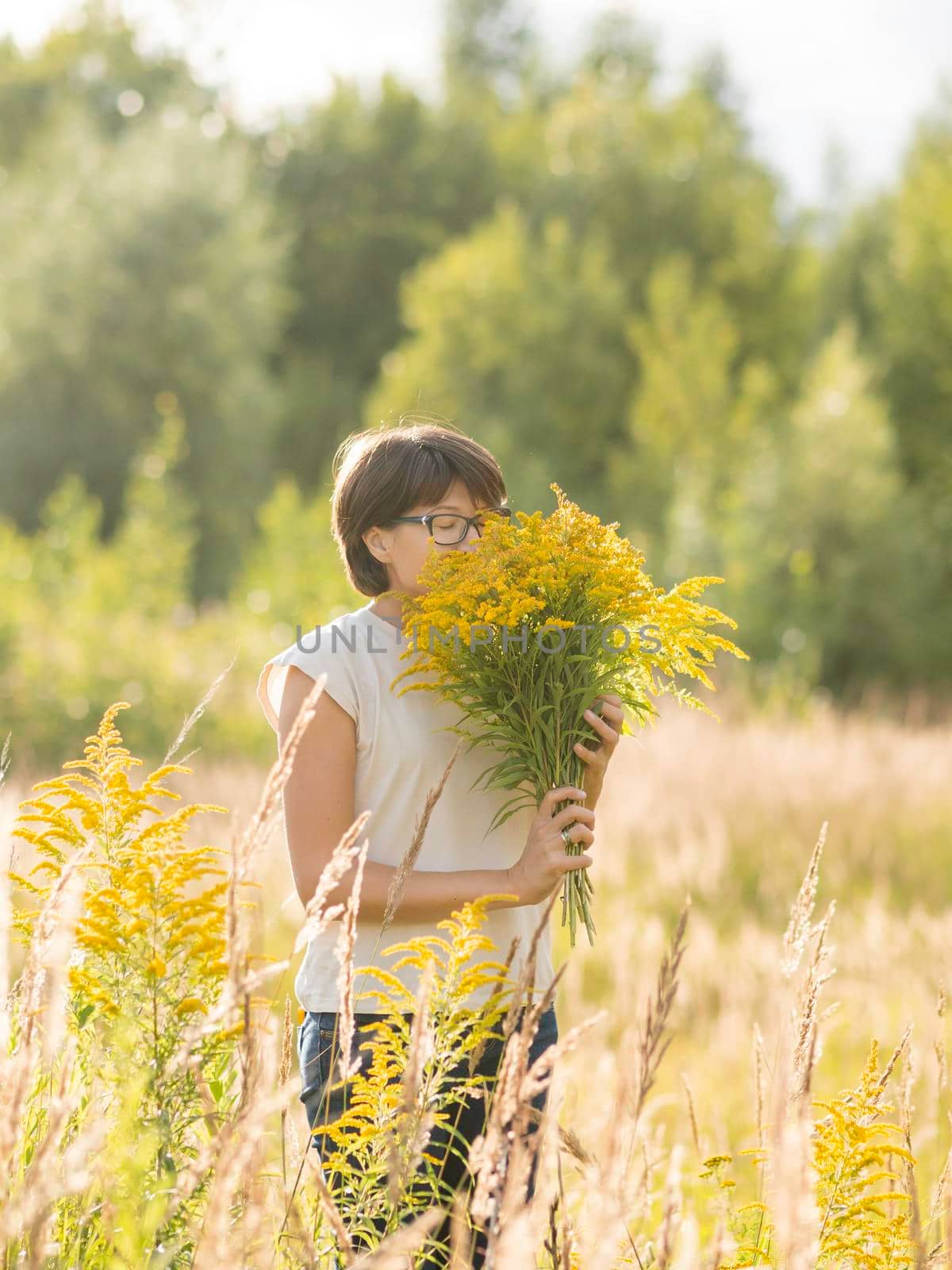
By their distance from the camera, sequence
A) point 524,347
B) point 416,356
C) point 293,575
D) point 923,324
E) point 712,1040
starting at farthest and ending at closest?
point 416,356 → point 524,347 → point 923,324 → point 293,575 → point 712,1040

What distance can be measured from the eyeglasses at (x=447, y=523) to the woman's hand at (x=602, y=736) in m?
0.43

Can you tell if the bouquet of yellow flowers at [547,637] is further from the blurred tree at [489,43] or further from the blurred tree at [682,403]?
the blurred tree at [489,43]

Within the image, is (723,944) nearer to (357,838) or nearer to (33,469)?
(357,838)

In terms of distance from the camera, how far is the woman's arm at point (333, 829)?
86.4 inches

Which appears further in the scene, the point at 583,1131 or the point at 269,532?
the point at 269,532

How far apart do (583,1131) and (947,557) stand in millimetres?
21375

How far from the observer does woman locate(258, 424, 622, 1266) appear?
2.22 m

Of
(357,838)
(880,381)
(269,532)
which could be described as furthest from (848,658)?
(357,838)

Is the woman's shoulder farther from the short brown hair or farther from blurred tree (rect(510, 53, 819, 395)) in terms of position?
blurred tree (rect(510, 53, 819, 395))

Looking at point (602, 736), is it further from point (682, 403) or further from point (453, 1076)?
point (682, 403)

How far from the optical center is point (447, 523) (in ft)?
8.02

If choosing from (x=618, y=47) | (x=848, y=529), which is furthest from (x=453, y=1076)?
(x=618, y=47)

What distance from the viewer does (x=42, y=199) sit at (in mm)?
25562

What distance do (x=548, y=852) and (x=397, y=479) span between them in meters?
0.83
